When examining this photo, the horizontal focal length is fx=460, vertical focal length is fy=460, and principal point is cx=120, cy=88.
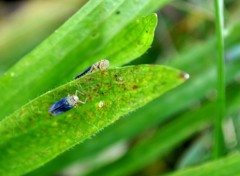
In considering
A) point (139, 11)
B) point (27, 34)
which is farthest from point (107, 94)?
point (27, 34)

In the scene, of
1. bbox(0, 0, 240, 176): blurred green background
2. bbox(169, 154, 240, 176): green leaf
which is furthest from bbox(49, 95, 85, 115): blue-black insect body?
bbox(0, 0, 240, 176): blurred green background

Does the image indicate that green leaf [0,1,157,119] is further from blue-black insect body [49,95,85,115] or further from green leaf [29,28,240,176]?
green leaf [29,28,240,176]

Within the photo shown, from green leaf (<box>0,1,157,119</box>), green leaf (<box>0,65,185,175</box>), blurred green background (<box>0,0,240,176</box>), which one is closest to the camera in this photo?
green leaf (<box>0,65,185,175</box>)

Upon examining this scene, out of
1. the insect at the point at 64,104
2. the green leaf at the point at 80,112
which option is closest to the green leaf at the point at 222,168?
the green leaf at the point at 80,112

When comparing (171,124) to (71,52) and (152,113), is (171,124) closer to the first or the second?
(152,113)

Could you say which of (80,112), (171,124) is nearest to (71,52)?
(80,112)

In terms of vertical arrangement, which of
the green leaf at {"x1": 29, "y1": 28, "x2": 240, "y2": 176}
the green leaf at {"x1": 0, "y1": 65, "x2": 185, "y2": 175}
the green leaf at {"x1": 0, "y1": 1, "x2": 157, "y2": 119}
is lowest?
the green leaf at {"x1": 0, "y1": 65, "x2": 185, "y2": 175}

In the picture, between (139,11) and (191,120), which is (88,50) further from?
(191,120)

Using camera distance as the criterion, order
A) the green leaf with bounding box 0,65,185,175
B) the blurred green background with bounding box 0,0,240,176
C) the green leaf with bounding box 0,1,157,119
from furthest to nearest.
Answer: the blurred green background with bounding box 0,0,240,176, the green leaf with bounding box 0,1,157,119, the green leaf with bounding box 0,65,185,175
